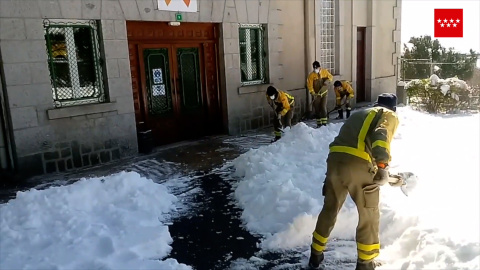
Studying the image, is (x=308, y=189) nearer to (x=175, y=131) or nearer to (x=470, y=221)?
(x=470, y=221)

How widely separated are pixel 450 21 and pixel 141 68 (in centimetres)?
1265

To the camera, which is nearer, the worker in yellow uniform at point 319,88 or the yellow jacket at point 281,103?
the yellow jacket at point 281,103

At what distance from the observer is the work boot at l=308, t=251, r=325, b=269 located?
386 centimetres

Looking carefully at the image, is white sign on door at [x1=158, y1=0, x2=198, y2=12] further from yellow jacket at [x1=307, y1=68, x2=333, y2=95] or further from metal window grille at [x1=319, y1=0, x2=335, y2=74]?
metal window grille at [x1=319, y1=0, x2=335, y2=74]

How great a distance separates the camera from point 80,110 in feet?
24.0

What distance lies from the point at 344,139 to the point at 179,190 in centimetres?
324

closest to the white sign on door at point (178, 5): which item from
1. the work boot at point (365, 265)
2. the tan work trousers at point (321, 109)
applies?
the tan work trousers at point (321, 109)

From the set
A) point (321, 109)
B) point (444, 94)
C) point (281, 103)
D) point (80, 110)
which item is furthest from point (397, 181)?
point (444, 94)

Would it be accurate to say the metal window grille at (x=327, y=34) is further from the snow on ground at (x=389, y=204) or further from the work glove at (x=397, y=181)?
the work glove at (x=397, y=181)

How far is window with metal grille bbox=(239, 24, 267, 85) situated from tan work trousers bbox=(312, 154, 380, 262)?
23.0 feet

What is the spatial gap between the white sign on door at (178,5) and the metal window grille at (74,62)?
145 cm

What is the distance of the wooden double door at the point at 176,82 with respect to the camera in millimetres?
8586

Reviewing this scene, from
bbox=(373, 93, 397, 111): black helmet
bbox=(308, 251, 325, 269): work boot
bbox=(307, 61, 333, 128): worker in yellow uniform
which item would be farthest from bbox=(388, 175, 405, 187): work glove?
bbox=(307, 61, 333, 128): worker in yellow uniform

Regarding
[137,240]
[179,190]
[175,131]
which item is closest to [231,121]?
[175,131]
